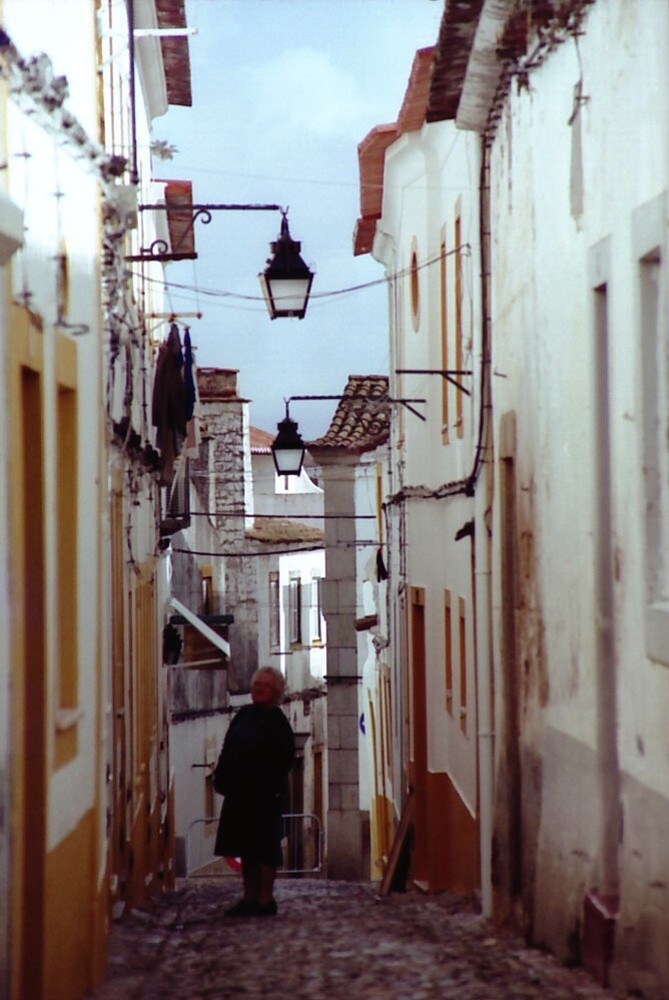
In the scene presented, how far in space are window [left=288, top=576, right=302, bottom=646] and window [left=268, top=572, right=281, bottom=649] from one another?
1.01 metres

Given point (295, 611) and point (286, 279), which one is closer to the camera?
point (286, 279)

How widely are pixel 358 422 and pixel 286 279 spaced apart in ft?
51.1

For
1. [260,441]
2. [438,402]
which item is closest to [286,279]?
[438,402]

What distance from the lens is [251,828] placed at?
1247 cm

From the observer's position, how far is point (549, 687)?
32.1 ft

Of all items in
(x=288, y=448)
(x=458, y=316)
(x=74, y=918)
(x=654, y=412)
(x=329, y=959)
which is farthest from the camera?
(x=288, y=448)

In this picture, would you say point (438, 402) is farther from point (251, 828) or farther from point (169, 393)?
point (251, 828)

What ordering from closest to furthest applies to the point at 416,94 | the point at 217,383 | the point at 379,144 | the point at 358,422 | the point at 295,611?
1. the point at 416,94
2. the point at 379,144
3. the point at 358,422
4. the point at 217,383
5. the point at 295,611

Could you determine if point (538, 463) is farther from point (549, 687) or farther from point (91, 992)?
point (91, 992)

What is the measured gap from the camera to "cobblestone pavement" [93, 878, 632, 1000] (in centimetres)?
842

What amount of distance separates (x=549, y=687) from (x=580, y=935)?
1.61 meters

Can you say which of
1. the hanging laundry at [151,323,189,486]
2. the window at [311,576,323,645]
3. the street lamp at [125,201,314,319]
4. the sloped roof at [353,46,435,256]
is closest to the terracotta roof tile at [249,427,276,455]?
the window at [311,576,323,645]

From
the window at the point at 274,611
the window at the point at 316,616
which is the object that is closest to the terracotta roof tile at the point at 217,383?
the window at the point at 274,611

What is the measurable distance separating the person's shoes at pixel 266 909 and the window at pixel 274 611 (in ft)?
86.4
